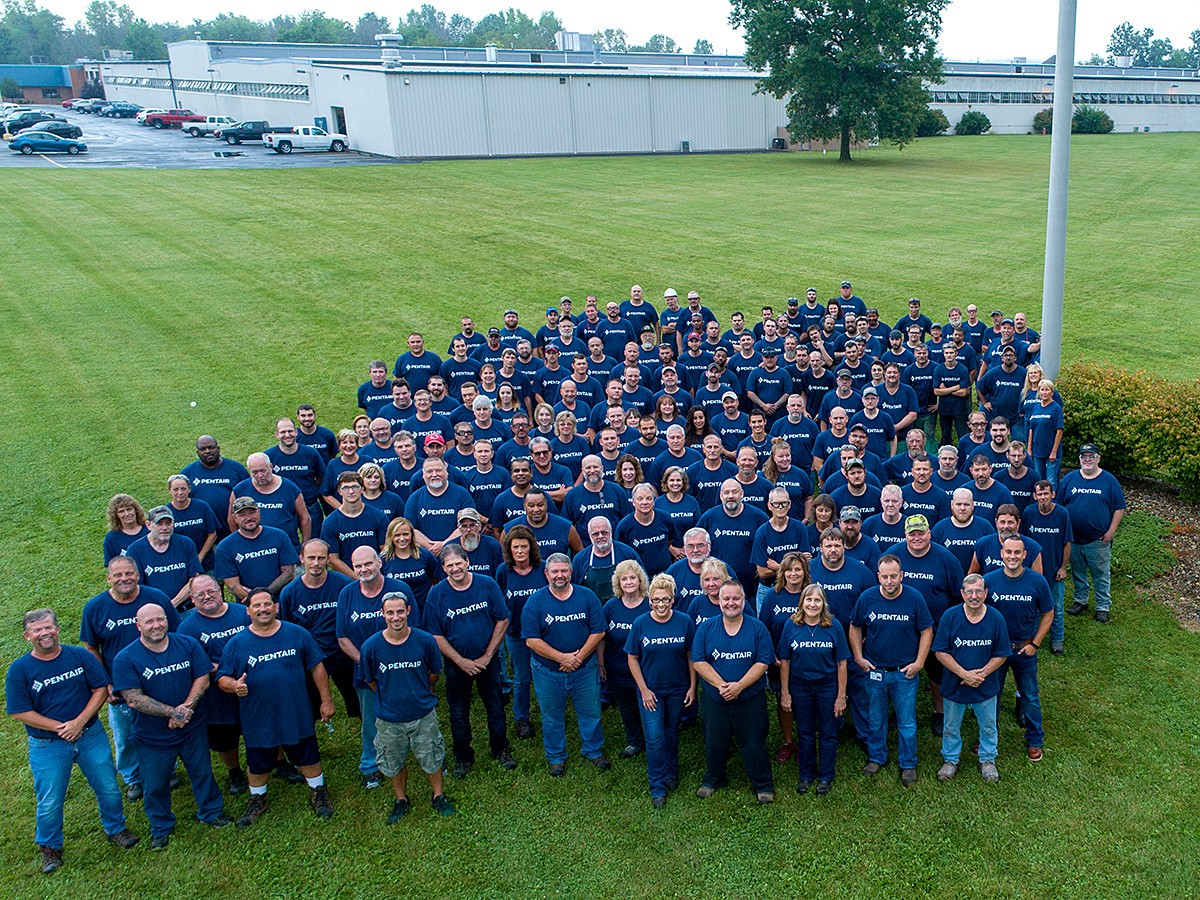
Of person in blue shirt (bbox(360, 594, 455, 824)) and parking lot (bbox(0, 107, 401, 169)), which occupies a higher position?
parking lot (bbox(0, 107, 401, 169))

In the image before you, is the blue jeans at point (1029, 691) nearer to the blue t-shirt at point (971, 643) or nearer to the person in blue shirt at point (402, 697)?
the blue t-shirt at point (971, 643)

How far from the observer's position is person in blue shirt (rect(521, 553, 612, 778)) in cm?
747

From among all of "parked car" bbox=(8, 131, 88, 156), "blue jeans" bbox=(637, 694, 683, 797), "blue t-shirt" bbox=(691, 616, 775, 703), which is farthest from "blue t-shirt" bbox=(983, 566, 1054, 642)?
"parked car" bbox=(8, 131, 88, 156)

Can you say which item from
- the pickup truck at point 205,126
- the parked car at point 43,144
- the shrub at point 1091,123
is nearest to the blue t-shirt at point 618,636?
the parked car at point 43,144

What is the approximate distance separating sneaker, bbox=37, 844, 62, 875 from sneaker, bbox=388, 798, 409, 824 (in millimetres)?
2246

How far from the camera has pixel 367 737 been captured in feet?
25.3

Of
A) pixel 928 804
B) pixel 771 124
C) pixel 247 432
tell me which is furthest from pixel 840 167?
pixel 928 804

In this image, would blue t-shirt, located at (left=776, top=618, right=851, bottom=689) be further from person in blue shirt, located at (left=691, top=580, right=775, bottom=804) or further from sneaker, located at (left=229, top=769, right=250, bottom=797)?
sneaker, located at (left=229, top=769, right=250, bottom=797)

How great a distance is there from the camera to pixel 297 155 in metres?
47.8

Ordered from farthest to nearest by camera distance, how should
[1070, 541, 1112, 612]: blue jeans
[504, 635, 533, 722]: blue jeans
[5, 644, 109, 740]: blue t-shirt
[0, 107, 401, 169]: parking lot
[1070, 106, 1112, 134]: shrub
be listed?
[1070, 106, 1112, 134]: shrub, [0, 107, 401, 169]: parking lot, [1070, 541, 1112, 612]: blue jeans, [504, 635, 533, 722]: blue jeans, [5, 644, 109, 740]: blue t-shirt

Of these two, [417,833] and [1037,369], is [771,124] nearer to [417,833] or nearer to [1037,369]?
[1037,369]

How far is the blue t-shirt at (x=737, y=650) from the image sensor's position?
6.98 metres

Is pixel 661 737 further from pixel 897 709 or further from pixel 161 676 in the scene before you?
pixel 161 676

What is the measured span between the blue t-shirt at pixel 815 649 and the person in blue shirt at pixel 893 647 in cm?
29
